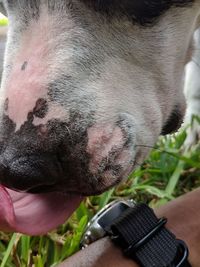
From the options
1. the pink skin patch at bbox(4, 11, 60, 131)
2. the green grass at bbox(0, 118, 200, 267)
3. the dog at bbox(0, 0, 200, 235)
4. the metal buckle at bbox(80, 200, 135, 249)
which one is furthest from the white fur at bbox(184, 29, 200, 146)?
the pink skin patch at bbox(4, 11, 60, 131)

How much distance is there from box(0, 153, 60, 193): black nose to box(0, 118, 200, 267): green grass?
20.8 inches

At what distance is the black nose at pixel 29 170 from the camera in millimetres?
1228

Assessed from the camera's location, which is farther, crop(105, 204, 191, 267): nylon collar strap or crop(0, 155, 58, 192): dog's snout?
crop(105, 204, 191, 267): nylon collar strap

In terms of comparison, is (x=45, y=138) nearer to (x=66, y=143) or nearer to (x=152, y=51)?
(x=66, y=143)

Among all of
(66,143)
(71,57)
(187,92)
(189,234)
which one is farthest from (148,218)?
(187,92)

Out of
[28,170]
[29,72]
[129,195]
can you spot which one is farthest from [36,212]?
[129,195]

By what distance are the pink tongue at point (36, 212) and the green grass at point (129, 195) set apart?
320mm

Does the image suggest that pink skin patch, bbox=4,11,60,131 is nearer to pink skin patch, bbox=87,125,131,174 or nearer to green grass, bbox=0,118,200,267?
pink skin patch, bbox=87,125,131,174

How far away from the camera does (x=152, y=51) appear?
144 cm

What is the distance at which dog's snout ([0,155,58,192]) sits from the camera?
123 cm

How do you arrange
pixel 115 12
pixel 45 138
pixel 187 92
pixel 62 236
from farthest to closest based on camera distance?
pixel 187 92
pixel 62 236
pixel 115 12
pixel 45 138

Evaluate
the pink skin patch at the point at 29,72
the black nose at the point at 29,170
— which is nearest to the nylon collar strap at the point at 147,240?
the black nose at the point at 29,170

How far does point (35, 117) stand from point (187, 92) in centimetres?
144

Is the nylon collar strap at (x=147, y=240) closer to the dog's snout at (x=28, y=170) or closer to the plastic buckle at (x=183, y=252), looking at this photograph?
the plastic buckle at (x=183, y=252)
